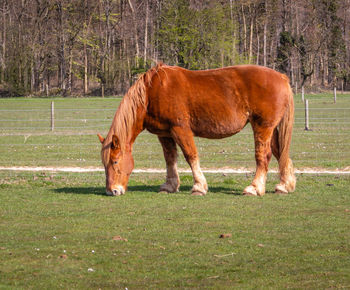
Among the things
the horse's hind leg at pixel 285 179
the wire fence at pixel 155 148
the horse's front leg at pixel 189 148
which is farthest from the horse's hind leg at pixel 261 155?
the wire fence at pixel 155 148

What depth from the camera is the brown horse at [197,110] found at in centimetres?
985

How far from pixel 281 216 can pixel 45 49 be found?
55265 mm

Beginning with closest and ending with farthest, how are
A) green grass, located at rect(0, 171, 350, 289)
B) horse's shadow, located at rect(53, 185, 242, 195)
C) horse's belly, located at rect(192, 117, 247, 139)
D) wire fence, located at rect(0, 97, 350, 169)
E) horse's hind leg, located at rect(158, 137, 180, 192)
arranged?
1. green grass, located at rect(0, 171, 350, 289)
2. horse's belly, located at rect(192, 117, 247, 139)
3. horse's hind leg, located at rect(158, 137, 180, 192)
4. horse's shadow, located at rect(53, 185, 242, 195)
5. wire fence, located at rect(0, 97, 350, 169)

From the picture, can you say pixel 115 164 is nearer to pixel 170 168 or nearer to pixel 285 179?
pixel 170 168

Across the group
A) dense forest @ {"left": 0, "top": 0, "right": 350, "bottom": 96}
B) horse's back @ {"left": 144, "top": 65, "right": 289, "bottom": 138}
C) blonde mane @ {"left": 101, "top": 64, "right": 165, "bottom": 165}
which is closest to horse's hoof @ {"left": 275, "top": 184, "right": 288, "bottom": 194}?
horse's back @ {"left": 144, "top": 65, "right": 289, "bottom": 138}

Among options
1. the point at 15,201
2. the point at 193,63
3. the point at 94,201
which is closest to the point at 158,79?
the point at 94,201

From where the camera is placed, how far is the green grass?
5402 mm

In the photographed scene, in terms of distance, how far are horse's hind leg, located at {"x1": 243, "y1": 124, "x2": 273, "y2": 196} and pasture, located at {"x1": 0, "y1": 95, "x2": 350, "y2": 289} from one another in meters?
0.30

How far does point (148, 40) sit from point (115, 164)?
5801 centimetres

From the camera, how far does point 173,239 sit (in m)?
6.84

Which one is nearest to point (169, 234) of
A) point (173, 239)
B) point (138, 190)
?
point (173, 239)

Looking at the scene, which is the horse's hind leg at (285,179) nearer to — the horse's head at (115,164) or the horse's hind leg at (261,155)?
the horse's hind leg at (261,155)

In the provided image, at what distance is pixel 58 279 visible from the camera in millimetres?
5375

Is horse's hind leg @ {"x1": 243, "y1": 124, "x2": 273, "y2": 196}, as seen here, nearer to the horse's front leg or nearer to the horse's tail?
the horse's tail
